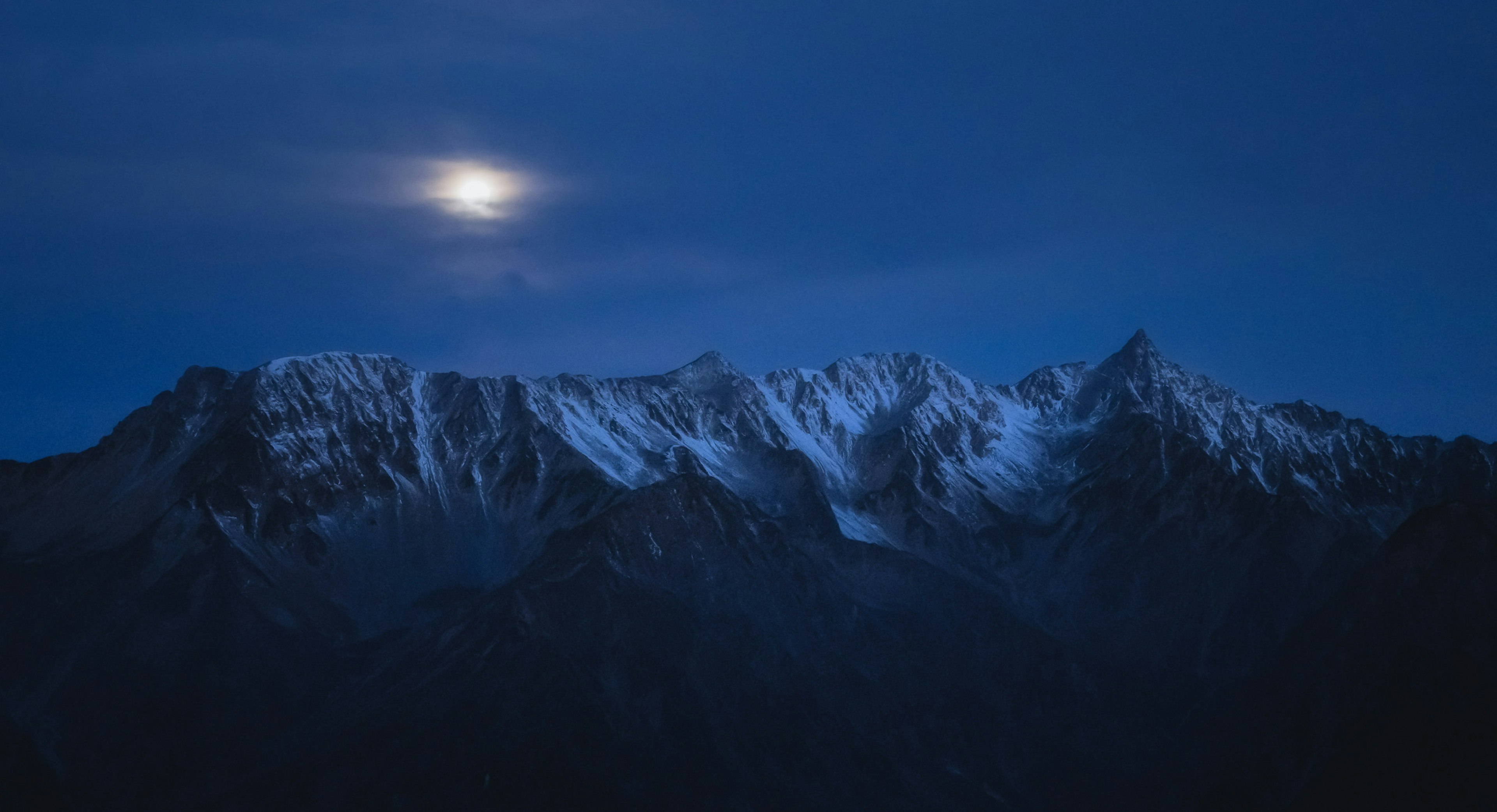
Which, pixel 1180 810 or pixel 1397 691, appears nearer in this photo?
pixel 1397 691

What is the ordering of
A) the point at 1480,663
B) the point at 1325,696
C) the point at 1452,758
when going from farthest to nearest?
1. the point at 1325,696
2. the point at 1480,663
3. the point at 1452,758

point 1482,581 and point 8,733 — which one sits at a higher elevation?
point 1482,581

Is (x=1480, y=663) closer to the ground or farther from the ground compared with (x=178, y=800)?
farther from the ground

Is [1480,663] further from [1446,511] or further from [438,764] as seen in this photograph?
[438,764]

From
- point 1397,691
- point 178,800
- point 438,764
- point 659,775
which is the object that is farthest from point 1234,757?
point 178,800

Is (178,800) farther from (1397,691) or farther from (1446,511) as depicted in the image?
(1446,511)

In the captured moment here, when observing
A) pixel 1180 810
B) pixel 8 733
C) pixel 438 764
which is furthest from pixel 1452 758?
pixel 8 733

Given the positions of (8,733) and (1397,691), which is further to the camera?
(8,733)

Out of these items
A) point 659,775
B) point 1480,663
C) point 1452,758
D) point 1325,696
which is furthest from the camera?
point 659,775

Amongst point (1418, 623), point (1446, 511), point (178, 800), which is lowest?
point (178, 800)
